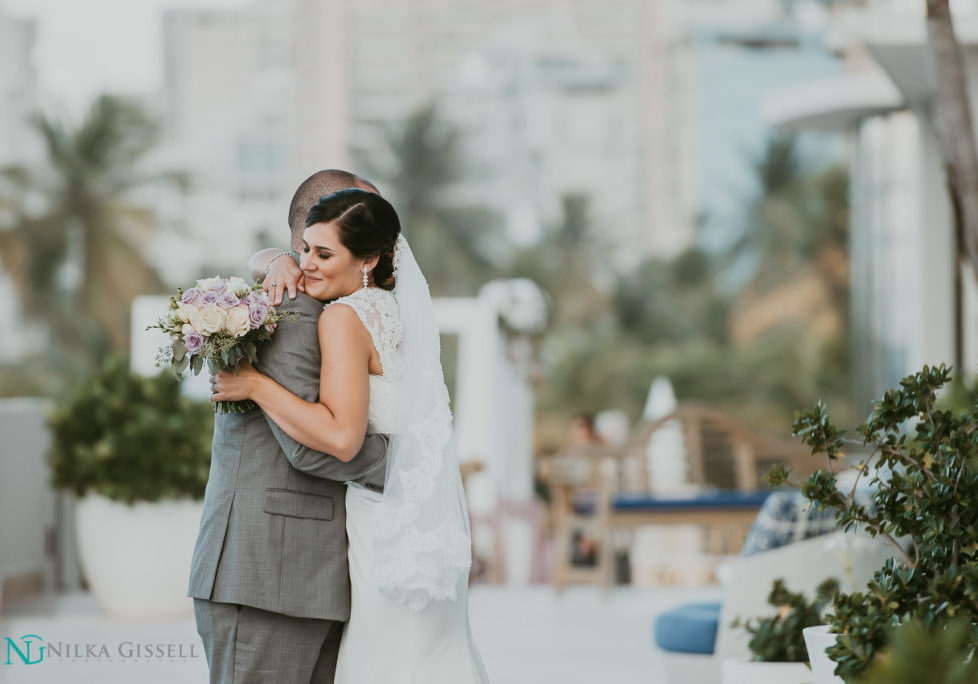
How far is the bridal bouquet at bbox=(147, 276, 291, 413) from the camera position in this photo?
2883mm

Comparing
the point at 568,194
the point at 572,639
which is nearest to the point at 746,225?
the point at 568,194

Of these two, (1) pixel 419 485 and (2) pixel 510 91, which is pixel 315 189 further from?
(2) pixel 510 91

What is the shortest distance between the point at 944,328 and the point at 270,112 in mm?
42415

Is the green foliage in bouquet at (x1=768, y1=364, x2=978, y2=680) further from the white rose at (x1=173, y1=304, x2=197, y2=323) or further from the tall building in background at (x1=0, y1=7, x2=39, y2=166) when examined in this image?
the tall building in background at (x1=0, y1=7, x2=39, y2=166)

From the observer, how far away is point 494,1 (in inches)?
2055

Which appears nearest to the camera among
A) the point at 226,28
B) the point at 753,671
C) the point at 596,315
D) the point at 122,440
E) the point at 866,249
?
the point at 753,671

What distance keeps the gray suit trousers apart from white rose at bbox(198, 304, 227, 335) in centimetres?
57

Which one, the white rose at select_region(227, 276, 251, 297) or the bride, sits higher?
the white rose at select_region(227, 276, 251, 297)

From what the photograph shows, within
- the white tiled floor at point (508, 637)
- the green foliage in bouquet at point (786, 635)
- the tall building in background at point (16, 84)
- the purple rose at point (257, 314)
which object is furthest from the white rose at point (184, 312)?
the tall building in background at point (16, 84)

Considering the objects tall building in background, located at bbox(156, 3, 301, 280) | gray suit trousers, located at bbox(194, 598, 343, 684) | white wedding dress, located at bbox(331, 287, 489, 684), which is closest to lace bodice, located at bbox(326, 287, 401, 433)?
white wedding dress, located at bbox(331, 287, 489, 684)

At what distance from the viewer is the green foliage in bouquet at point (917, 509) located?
278cm

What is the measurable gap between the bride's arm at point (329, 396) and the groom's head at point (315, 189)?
373 mm

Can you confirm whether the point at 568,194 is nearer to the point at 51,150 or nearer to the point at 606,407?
the point at 606,407

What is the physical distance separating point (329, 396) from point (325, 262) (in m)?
0.33
